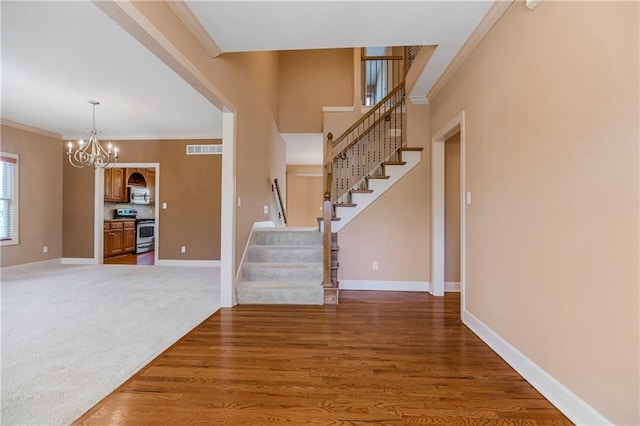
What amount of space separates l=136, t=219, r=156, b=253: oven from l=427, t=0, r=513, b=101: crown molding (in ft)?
26.9

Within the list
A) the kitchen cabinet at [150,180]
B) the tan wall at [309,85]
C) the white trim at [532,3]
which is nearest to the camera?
the white trim at [532,3]

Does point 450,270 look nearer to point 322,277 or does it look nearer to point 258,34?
point 322,277

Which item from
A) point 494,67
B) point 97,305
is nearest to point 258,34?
point 494,67

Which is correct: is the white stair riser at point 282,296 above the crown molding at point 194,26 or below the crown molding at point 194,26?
below

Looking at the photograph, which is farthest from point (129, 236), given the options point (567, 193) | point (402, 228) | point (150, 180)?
point (567, 193)

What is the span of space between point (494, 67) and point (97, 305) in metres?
4.86

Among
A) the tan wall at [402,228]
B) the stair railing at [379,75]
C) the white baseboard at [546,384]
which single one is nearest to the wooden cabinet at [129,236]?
the tan wall at [402,228]

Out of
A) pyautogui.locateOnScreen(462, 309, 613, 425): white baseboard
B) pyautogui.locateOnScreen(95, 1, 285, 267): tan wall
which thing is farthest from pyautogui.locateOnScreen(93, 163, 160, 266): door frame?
pyautogui.locateOnScreen(462, 309, 613, 425): white baseboard

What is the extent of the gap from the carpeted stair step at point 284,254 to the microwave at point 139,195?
227 inches

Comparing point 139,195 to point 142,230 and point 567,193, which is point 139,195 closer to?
point 142,230

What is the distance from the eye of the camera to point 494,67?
237 cm

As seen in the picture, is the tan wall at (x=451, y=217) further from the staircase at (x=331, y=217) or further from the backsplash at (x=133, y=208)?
the backsplash at (x=133, y=208)

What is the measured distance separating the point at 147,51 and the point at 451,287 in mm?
4815

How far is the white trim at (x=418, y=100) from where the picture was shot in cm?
412
